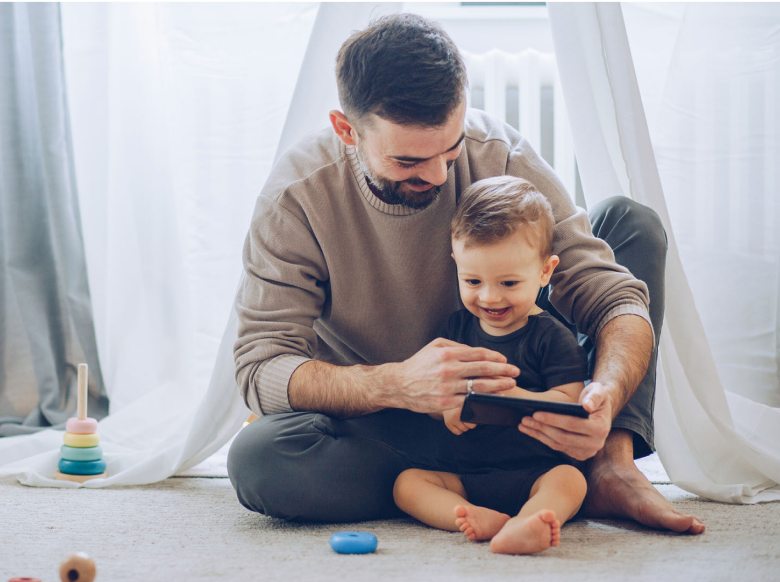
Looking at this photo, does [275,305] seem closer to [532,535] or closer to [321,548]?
[321,548]

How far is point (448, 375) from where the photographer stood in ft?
3.10

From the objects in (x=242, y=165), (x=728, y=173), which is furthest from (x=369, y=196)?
(x=728, y=173)

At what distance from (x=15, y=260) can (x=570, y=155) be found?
4.87 ft

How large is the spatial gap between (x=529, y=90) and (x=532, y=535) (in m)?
1.44

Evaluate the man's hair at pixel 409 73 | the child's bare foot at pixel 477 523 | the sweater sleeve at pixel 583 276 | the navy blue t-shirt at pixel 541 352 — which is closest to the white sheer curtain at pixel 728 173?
the sweater sleeve at pixel 583 276

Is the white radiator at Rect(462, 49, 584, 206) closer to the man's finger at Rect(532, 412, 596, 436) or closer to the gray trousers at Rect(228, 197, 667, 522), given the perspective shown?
the gray trousers at Rect(228, 197, 667, 522)

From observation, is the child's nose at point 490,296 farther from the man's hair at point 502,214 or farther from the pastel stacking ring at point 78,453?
the pastel stacking ring at point 78,453

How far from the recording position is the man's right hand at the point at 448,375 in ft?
3.05

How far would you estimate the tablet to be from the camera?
A: 2.81 feet

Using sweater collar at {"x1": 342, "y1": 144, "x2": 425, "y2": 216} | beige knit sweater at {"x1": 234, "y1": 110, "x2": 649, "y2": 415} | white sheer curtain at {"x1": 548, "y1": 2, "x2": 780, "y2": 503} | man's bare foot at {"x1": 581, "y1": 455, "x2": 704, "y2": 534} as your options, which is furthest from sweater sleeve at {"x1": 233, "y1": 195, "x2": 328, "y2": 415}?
white sheer curtain at {"x1": 548, "y1": 2, "x2": 780, "y2": 503}

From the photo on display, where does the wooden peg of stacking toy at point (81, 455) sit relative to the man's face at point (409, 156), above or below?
below

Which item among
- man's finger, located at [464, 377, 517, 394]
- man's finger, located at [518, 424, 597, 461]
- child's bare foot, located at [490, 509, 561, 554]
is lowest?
child's bare foot, located at [490, 509, 561, 554]

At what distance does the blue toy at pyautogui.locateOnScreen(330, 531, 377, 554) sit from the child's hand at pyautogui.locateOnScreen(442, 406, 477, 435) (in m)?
0.20

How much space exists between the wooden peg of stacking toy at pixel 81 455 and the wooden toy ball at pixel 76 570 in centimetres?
66
